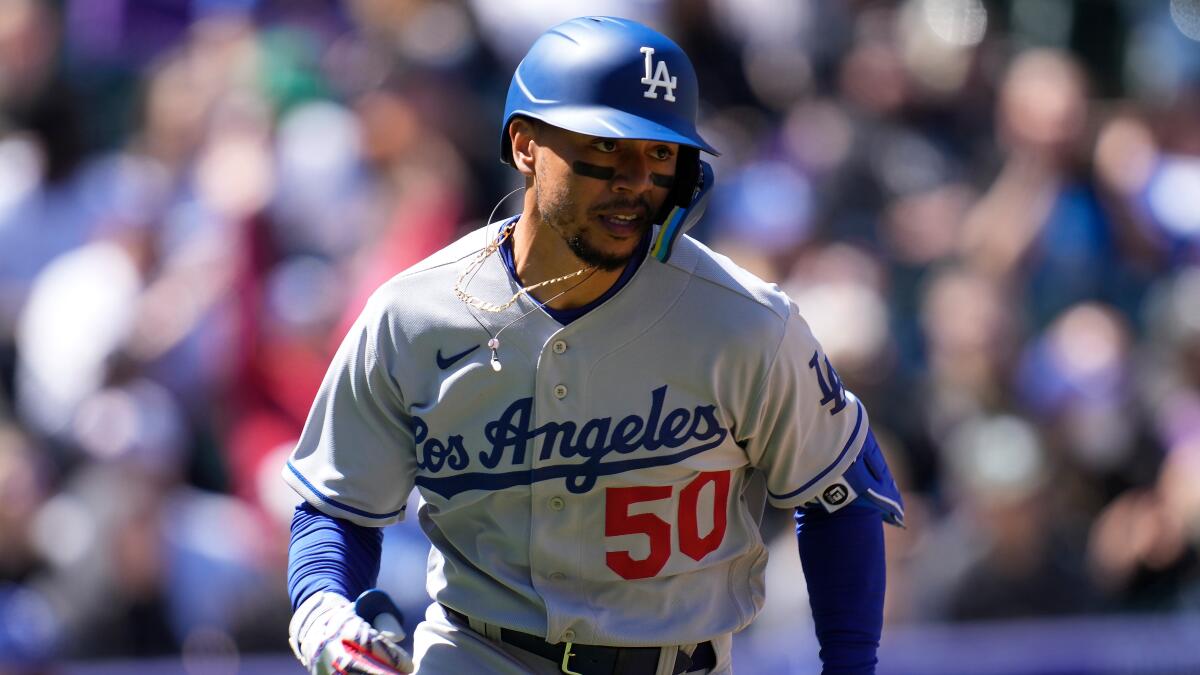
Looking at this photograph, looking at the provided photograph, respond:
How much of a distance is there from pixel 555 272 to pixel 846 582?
0.83m

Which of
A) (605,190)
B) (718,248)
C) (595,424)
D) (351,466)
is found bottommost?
(351,466)

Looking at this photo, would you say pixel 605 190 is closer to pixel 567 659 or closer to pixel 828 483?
pixel 828 483

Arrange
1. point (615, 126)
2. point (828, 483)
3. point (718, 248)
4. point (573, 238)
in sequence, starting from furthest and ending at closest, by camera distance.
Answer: point (718, 248) → point (828, 483) → point (573, 238) → point (615, 126)

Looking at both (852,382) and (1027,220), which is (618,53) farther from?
(1027,220)

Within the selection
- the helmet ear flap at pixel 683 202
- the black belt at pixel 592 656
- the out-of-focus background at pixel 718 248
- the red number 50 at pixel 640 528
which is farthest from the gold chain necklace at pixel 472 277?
the out-of-focus background at pixel 718 248

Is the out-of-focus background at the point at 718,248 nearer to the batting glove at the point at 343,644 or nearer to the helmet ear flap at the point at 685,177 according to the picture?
the batting glove at the point at 343,644

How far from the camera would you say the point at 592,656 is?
3.35 meters

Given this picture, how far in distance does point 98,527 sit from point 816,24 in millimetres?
4237

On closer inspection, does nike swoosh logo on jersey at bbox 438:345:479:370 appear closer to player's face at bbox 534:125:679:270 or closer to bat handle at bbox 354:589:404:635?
player's face at bbox 534:125:679:270

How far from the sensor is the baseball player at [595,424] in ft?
10.7

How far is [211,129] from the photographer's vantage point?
748 cm

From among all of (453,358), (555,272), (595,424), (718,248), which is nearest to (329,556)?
(453,358)

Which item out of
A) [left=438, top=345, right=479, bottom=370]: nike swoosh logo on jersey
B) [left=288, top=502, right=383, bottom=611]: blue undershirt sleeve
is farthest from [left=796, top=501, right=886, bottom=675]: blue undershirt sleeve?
[left=288, top=502, right=383, bottom=611]: blue undershirt sleeve

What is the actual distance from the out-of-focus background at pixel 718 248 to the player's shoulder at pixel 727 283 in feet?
9.48
